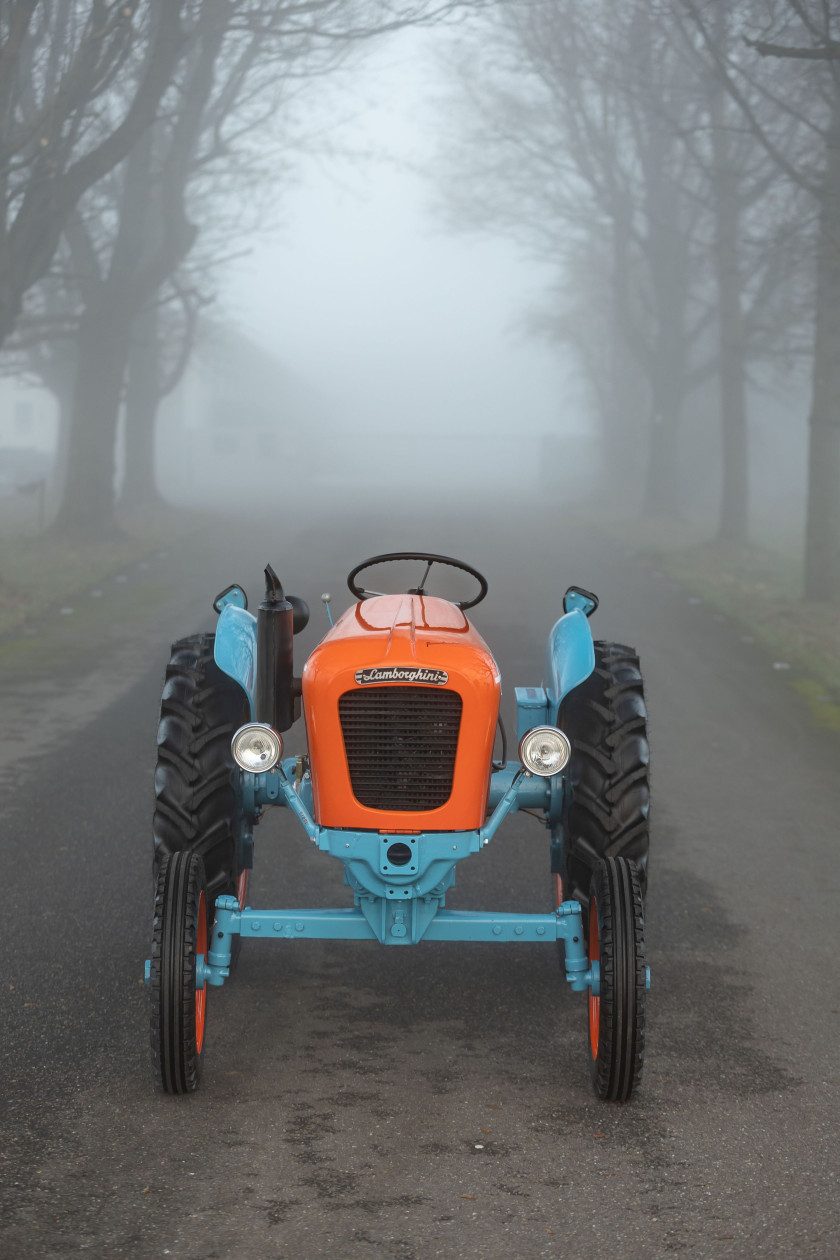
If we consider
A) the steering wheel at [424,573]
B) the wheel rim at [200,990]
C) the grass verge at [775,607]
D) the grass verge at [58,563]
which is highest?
the steering wheel at [424,573]

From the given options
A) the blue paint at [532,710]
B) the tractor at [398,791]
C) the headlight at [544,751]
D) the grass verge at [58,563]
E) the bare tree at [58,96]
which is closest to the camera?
the tractor at [398,791]

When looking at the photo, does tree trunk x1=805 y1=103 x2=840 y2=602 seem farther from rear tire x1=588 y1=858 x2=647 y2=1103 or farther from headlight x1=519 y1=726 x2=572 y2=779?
rear tire x1=588 y1=858 x2=647 y2=1103

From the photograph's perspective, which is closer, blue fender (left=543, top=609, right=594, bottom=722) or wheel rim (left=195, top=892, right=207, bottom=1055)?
wheel rim (left=195, top=892, right=207, bottom=1055)

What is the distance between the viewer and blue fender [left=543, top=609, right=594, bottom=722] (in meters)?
5.26


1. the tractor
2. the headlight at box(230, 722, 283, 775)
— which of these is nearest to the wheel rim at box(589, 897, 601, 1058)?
the tractor

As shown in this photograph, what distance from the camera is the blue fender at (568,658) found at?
5.26m

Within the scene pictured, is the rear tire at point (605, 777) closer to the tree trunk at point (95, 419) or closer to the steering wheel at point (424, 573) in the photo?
the steering wheel at point (424, 573)

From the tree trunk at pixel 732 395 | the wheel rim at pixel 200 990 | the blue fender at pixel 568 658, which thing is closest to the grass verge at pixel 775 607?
the tree trunk at pixel 732 395

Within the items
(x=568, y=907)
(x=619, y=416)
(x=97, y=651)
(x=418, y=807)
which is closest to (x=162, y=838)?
(x=418, y=807)

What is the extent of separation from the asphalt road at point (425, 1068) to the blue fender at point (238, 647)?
1.12 m

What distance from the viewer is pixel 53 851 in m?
6.89

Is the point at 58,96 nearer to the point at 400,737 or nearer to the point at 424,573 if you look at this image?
the point at 424,573

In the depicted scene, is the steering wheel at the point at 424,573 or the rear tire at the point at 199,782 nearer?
the rear tire at the point at 199,782

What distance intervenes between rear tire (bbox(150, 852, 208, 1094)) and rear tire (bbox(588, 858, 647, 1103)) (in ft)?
3.87
